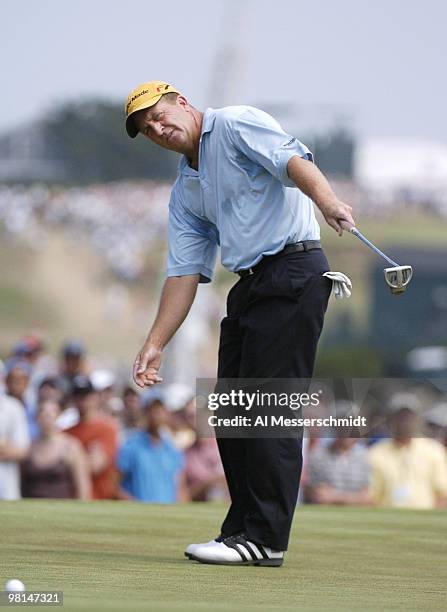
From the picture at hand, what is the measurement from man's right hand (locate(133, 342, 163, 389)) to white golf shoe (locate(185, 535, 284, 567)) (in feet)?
2.42

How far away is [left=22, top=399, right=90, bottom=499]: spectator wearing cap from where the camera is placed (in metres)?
10.8

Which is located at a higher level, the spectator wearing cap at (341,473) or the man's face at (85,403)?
the man's face at (85,403)

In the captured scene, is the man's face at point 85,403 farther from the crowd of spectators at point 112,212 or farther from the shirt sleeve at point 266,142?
the crowd of spectators at point 112,212

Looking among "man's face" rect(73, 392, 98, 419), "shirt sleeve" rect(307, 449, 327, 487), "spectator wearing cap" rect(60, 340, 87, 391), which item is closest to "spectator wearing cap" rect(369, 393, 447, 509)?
"shirt sleeve" rect(307, 449, 327, 487)

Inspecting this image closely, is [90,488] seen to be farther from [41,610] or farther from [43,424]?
[41,610]

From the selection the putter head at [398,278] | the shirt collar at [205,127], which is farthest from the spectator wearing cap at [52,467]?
the putter head at [398,278]

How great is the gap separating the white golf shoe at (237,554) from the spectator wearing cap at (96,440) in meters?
5.37

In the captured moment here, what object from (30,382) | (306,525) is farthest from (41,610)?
(30,382)

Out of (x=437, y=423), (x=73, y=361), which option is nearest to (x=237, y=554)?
(x=437, y=423)

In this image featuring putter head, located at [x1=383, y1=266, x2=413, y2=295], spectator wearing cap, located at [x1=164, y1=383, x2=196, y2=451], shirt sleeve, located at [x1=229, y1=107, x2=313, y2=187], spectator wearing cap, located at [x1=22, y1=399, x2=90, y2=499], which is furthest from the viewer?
spectator wearing cap, located at [x1=164, y1=383, x2=196, y2=451]

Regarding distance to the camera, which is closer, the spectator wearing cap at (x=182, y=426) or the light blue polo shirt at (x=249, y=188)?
the light blue polo shirt at (x=249, y=188)

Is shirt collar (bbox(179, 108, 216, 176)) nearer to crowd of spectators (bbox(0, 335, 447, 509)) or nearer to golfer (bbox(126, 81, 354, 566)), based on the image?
golfer (bbox(126, 81, 354, 566))

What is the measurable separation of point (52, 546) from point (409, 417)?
5.69 m

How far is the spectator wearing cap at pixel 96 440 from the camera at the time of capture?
11.7 metres
